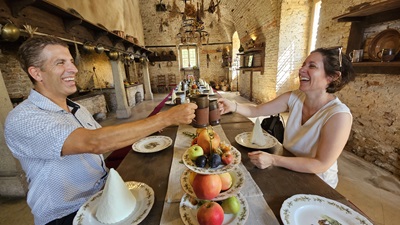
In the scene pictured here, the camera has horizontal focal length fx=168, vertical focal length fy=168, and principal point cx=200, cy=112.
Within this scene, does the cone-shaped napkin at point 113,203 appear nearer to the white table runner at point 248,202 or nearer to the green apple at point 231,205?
the white table runner at point 248,202

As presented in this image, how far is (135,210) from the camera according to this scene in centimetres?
76

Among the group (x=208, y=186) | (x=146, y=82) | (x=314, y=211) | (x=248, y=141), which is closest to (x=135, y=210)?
(x=208, y=186)

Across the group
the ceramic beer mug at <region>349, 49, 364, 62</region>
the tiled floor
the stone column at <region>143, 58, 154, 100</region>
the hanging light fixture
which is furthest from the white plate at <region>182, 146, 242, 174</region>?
the stone column at <region>143, 58, 154, 100</region>

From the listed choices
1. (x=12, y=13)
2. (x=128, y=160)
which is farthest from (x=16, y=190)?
(x=12, y=13)

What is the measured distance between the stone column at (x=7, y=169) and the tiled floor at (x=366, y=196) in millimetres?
114

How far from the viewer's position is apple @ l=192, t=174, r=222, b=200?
2.01ft

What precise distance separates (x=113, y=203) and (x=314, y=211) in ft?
2.75

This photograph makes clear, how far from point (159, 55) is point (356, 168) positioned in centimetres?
1179

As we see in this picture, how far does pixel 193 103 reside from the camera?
984 mm

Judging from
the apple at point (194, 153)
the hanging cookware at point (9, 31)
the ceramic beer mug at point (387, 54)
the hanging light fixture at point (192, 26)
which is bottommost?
the apple at point (194, 153)

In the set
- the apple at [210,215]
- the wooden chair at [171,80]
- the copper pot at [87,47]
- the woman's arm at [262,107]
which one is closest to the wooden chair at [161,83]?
the wooden chair at [171,80]

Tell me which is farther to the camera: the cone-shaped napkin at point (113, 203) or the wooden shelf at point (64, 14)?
the wooden shelf at point (64, 14)

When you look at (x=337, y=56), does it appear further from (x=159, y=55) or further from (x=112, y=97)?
(x=159, y=55)

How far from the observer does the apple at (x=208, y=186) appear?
614 mm
